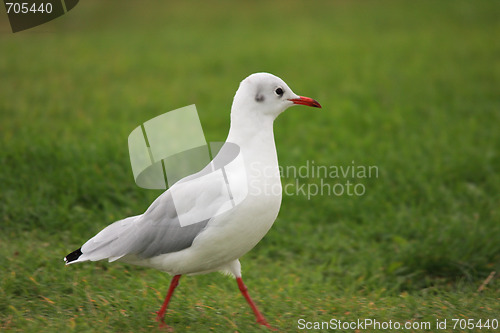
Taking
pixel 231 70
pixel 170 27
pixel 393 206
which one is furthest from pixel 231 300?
pixel 170 27

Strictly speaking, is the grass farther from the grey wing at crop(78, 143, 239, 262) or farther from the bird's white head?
the bird's white head

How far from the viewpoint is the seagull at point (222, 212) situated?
3.52 metres

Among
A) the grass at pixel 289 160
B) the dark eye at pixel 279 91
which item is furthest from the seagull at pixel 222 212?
the grass at pixel 289 160

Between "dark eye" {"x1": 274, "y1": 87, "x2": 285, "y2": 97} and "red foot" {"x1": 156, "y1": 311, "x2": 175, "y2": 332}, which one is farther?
"dark eye" {"x1": 274, "y1": 87, "x2": 285, "y2": 97}

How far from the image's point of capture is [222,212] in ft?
11.5

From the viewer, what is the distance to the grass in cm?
416

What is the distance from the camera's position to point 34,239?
16.5ft

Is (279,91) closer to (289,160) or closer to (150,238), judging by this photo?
(150,238)

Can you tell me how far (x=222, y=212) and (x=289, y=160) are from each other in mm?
3279

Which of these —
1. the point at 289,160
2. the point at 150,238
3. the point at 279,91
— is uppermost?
the point at 279,91

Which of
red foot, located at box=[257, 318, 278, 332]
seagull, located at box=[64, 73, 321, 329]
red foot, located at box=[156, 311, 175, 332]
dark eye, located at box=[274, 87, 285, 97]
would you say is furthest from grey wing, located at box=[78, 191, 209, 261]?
dark eye, located at box=[274, 87, 285, 97]

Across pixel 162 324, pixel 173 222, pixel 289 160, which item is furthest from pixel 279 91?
pixel 289 160

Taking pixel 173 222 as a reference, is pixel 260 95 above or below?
above

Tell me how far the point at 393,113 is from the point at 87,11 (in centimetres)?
798
